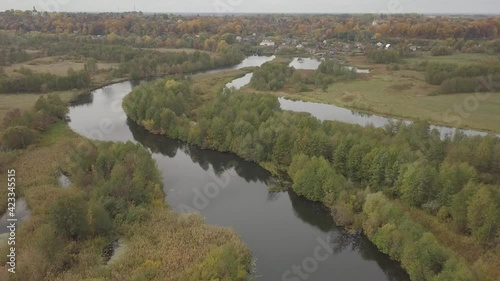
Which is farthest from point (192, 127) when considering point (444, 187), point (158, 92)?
point (444, 187)

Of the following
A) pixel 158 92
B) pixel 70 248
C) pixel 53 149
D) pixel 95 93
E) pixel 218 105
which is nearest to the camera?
pixel 70 248

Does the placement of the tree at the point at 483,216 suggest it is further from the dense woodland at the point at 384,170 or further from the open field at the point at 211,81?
the open field at the point at 211,81

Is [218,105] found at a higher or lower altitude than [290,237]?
higher

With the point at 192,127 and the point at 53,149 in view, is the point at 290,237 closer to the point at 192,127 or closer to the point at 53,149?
the point at 192,127

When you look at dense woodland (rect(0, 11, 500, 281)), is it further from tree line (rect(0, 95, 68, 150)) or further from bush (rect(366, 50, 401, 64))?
bush (rect(366, 50, 401, 64))

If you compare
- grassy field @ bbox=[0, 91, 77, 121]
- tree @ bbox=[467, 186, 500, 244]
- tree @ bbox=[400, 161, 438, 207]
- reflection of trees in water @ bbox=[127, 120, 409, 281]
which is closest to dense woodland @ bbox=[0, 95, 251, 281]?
reflection of trees in water @ bbox=[127, 120, 409, 281]
